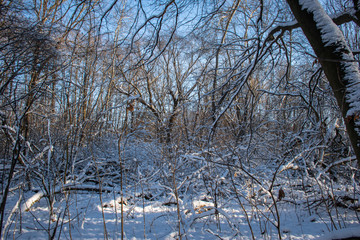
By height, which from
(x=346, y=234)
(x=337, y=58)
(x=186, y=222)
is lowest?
(x=186, y=222)

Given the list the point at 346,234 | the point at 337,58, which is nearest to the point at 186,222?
the point at 346,234

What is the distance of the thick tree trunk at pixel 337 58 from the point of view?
1.38 metres

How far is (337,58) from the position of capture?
1454 mm

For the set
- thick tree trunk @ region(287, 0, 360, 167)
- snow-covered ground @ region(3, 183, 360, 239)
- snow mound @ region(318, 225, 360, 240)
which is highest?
thick tree trunk @ region(287, 0, 360, 167)

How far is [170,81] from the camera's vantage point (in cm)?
1130

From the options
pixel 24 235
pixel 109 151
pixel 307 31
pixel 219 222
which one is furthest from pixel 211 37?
pixel 109 151

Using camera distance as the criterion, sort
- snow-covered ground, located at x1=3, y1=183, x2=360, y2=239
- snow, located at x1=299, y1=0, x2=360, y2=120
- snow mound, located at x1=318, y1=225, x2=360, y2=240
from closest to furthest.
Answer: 1. snow mound, located at x1=318, y1=225, x2=360, y2=240
2. snow, located at x1=299, y1=0, x2=360, y2=120
3. snow-covered ground, located at x1=3, y1=183, x2=360, y2=239

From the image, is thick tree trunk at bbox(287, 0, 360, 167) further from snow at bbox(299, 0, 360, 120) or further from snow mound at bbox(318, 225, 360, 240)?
snow mound at bbox(318, 225, 360, 240)

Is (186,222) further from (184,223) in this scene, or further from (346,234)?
(346,234)

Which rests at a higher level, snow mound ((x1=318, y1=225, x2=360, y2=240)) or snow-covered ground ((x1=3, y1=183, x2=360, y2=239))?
snow mound ((x1=318, y1=225, x2=360, y2=240))

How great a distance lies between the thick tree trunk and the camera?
4.54 feet

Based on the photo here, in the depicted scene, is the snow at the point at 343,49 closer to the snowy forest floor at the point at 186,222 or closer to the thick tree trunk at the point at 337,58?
the thick tree trunk at the point at 337,58

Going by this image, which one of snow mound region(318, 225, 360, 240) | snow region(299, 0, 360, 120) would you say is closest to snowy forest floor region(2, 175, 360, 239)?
snow mound region(318, 225, 360, 240)

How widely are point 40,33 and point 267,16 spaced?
144 inches
